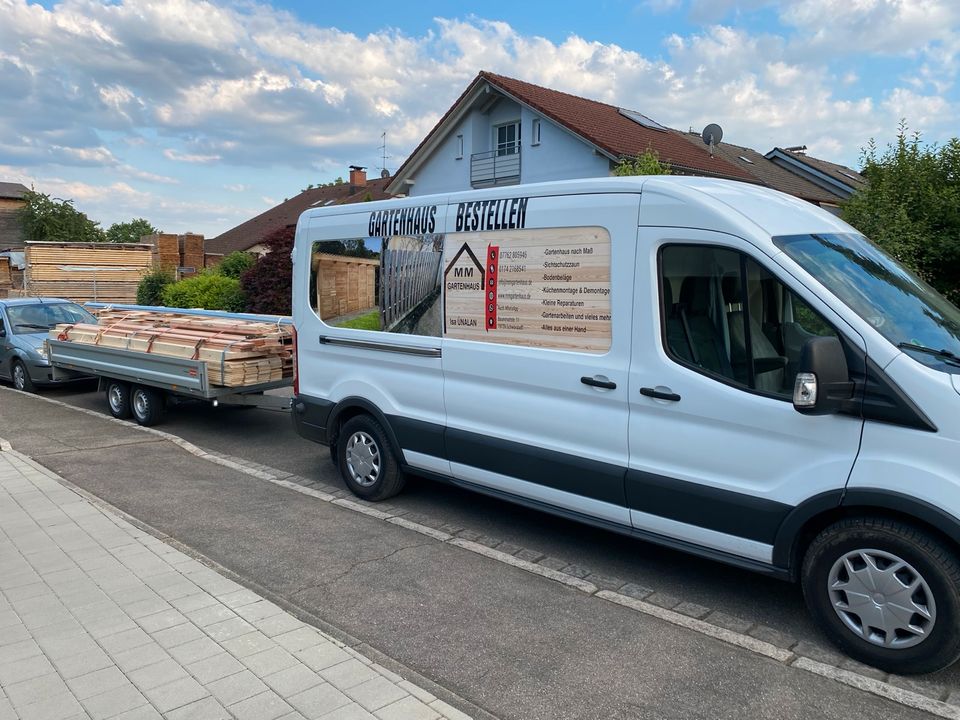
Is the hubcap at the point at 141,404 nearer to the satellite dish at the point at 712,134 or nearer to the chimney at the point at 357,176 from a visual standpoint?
the satellite dish at the point at 712,134

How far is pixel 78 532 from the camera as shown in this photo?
17.2 feet

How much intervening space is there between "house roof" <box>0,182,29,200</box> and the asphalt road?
72734 mm

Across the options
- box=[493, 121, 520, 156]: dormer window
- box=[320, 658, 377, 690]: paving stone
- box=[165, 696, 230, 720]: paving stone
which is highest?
box=[493, 121, 520, 156]: dormer window

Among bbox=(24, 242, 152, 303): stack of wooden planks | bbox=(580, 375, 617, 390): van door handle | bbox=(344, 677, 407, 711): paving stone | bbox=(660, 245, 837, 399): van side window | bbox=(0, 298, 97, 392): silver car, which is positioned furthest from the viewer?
bbox=(24, 242, 152, 303): stack of wooden planks

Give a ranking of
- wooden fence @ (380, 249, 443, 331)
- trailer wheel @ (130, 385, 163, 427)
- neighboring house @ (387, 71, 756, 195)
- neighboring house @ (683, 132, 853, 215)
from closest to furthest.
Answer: wooden fence @ (380, 249, 443, 331)
trailer wheel @ (130, 385, 163, 427)
neighboring house @ (387, 71, 756, 195)
neighboring house @ (683, 132, 853, 215)

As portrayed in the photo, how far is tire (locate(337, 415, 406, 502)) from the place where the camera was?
6.04 m

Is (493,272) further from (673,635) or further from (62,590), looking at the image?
(62,590)

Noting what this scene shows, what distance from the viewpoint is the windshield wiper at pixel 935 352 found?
137 inches

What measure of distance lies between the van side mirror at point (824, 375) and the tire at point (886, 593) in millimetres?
596

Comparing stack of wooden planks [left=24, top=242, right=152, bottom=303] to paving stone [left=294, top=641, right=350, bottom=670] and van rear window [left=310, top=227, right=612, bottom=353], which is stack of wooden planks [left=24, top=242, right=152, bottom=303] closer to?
van rear window [left=310, top=227, right=612, bottom=353]

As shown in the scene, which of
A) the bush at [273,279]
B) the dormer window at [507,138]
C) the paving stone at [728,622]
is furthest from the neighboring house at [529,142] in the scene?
the paving stone at [728,622]

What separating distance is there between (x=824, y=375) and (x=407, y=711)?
7.74 ft

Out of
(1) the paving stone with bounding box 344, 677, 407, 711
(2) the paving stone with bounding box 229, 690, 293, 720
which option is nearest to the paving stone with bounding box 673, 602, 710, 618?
(1) the paving stone with bounding box 344, 677, 407, 711

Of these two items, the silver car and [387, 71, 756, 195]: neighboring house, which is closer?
the silver car
